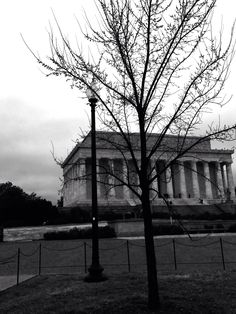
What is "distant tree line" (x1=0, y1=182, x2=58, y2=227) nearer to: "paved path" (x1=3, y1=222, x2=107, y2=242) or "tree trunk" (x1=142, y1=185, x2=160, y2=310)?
"paved path" (x1=3, y1=222, x2=107, y2=242)

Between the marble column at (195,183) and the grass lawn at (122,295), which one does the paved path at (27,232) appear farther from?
the marble column at (195,183)

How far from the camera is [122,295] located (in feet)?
28.3

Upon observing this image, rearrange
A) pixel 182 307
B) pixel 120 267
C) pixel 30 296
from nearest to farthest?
pixel 182 307
pixel 30 296
pixel 120 267

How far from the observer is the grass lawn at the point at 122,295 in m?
7.44

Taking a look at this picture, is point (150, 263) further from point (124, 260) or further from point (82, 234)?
point (82, 234)

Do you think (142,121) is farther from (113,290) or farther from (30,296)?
(30,296)

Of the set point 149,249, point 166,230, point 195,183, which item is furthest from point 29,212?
point 195,183

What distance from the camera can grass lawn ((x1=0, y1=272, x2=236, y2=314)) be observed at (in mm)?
7441

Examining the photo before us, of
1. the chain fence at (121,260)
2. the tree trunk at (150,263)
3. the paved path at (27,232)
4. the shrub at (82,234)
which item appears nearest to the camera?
the tree trunk at (150,263)

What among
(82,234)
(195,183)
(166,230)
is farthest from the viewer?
(195,183)

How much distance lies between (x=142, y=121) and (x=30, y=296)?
18.8ft

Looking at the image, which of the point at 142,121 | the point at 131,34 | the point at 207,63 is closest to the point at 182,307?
the point at 142,121

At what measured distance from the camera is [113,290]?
A: 30.7 feet

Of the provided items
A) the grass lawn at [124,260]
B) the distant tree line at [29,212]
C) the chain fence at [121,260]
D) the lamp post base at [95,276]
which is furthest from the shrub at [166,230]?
the lamp post base at [95,276]
